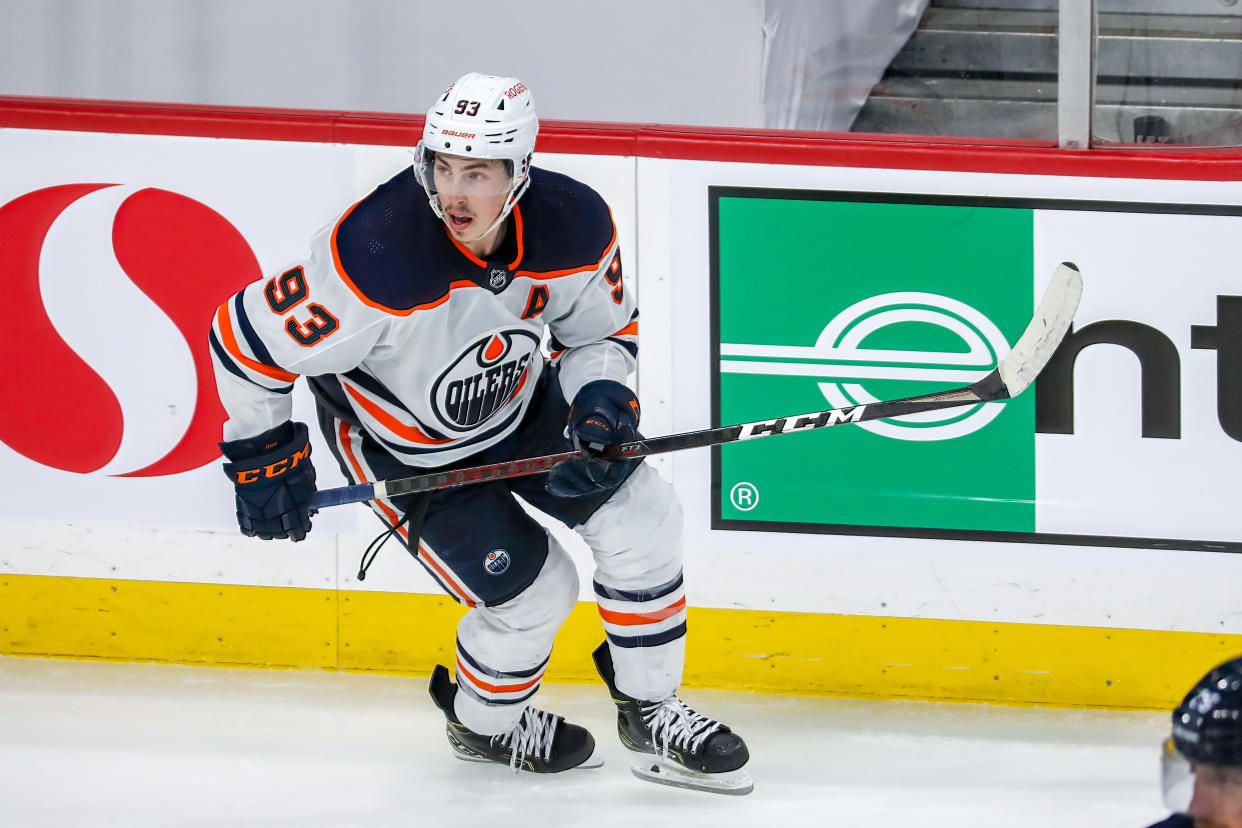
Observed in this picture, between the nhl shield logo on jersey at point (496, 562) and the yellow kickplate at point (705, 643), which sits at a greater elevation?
the nhl shield logo on jersey at point (496, 562)

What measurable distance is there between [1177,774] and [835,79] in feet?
9.82

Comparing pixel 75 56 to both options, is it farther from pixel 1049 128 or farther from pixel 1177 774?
pixel 1177 774

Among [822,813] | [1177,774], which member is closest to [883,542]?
[822,813]

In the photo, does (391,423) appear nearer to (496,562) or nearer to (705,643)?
(496,562)

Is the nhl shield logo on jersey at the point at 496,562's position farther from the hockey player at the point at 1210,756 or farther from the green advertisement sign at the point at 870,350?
the hockey player at the point at 1210,756

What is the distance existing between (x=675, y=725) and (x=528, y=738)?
0.89 ft

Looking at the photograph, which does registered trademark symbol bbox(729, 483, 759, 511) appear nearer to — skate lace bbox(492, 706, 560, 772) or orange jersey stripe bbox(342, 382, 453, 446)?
skate lace bbox(492, 706, 560, 772)

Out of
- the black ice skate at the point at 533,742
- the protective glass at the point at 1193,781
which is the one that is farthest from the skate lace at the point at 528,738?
the protective glass at the point at 1193,781

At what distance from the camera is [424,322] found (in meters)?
2.08

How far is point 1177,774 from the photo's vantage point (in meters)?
1.10

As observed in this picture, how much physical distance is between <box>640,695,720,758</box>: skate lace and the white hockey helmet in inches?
35.9

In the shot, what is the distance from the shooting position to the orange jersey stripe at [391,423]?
222 centimetres

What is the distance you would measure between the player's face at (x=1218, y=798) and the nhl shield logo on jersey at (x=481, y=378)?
4.37ft

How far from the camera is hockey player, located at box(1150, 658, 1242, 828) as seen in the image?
104 centimetres
